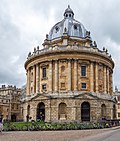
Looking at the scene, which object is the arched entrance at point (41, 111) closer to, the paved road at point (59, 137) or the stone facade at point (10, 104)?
the paved road at point (59, 137)

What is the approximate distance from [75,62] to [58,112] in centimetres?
1150

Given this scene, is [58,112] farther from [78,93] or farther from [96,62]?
[96,62]

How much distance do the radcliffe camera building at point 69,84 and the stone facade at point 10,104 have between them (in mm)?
33742

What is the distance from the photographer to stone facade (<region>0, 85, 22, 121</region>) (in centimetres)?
9631

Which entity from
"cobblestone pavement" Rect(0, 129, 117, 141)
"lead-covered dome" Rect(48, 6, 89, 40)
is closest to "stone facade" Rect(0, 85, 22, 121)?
"lead-covered dome" Rect(48, 6, 89, 40)

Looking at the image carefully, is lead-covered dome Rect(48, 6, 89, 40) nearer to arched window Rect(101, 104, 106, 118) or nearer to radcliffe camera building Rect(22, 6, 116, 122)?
radcliffe camera building Rect(22, 6, 116, 122)

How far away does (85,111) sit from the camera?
58031 mm

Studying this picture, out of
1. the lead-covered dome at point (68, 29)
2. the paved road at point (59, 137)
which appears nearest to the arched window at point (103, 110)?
the lead-covered dome at point (68, 29)

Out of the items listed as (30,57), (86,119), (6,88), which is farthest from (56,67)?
(6,88)

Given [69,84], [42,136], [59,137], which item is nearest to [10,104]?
[69,84]

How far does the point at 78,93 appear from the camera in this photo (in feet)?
188

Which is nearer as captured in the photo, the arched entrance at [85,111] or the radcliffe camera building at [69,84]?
the radcliffe camera building at [69,84]

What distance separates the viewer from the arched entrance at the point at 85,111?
57594 millimetres

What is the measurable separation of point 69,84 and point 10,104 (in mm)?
48172
